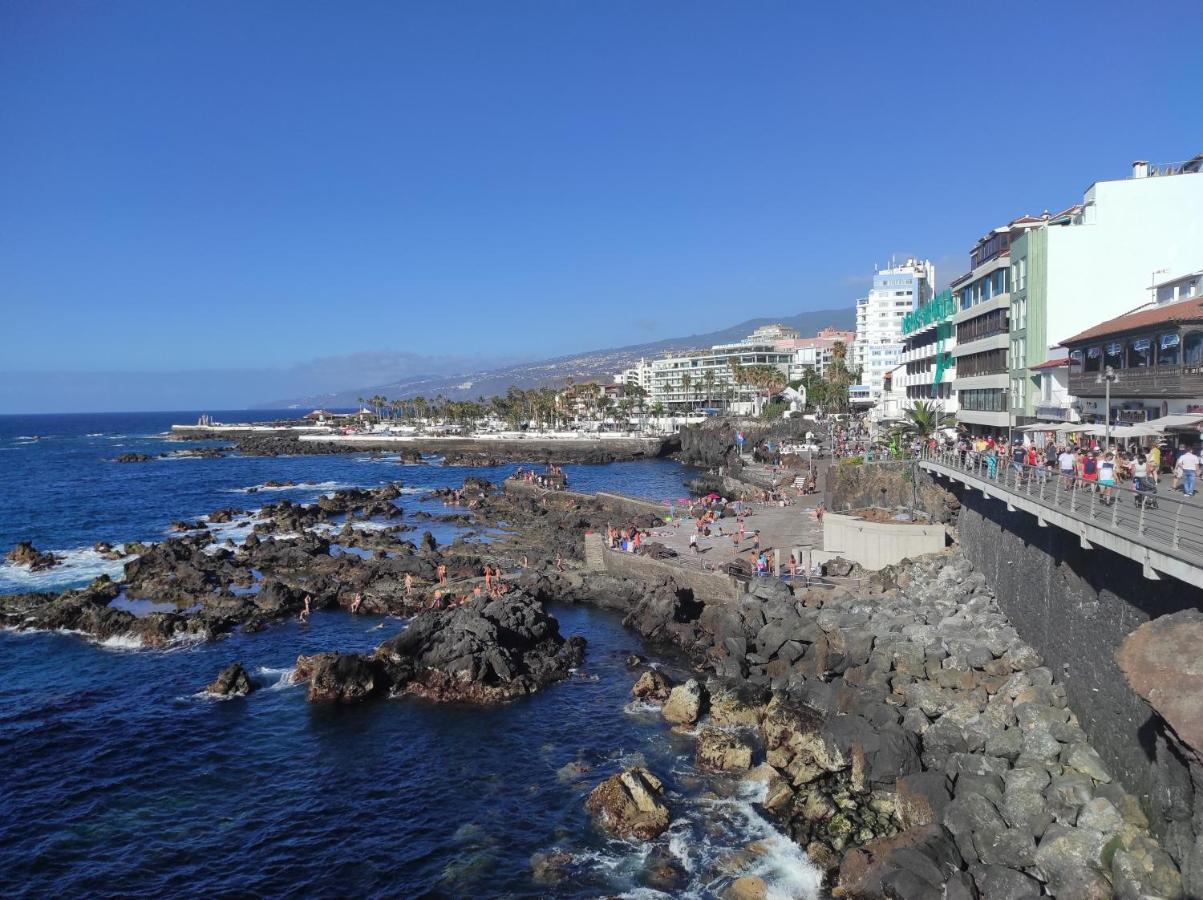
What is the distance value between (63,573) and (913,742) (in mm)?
41348

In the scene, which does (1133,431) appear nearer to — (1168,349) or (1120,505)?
(1168,349)

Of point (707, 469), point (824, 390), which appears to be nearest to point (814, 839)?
point (707, 469)

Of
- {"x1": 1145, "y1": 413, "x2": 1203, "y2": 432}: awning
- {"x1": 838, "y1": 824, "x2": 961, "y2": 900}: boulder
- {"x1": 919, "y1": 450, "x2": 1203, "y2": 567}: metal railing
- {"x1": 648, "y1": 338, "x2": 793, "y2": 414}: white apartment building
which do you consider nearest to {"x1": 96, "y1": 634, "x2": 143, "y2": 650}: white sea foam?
{"x1": 838, "y1": 824, "x2": 961, "y2": 900}: boulder

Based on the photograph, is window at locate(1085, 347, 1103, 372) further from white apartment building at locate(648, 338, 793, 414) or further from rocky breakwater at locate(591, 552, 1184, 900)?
white apartment building at locate(648, 338, 793, 414)

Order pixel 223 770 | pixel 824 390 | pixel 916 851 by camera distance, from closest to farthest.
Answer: pixel 916 851 → pixel 223 770 → pixel 824 390

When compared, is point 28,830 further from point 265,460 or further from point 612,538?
point 265,460

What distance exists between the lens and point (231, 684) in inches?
981

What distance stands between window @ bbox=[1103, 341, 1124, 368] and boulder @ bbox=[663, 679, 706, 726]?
2028 cm

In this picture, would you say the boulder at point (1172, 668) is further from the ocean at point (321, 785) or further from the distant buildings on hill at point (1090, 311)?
the distant buildings on hill at point (1090, 311)

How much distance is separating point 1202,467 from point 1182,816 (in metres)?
13.9

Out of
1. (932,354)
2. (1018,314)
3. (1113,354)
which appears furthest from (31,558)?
(932,354)

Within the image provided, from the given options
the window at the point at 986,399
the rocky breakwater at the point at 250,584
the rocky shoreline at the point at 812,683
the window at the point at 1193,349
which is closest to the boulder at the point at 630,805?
the rocky shoreline at the point at 812,683

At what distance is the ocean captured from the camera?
15.9 m

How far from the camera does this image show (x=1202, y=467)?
73.8ft
